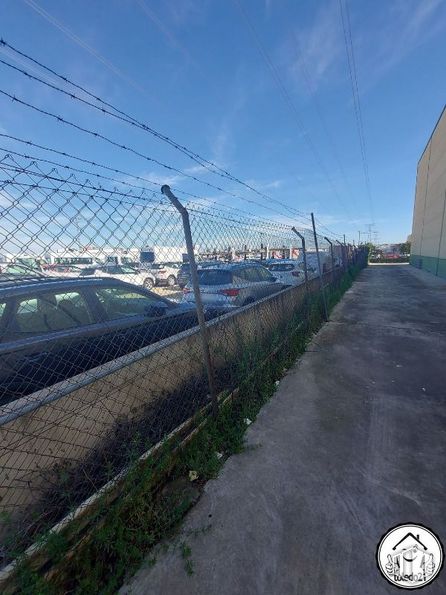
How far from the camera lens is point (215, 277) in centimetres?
651

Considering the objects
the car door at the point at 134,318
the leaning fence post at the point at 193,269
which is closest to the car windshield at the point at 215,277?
the car door at the point at 134,318

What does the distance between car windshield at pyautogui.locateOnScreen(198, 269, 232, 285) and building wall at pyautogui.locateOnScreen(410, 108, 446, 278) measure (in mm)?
15602

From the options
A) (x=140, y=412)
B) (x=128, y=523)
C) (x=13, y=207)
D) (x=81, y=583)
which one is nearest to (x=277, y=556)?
(x=128, y=523)

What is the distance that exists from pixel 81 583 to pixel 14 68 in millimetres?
3301

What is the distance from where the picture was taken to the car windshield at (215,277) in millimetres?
6484

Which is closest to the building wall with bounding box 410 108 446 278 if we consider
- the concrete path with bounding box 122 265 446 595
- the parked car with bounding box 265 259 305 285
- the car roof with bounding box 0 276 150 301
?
the parked car with bounding box 265 259 305 285

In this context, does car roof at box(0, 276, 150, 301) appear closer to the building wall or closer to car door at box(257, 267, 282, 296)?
car door at box(257, 267, 282, 296)

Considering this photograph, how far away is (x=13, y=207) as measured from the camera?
4.79 feet

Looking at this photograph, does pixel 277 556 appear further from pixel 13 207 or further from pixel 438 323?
pixel 438 323

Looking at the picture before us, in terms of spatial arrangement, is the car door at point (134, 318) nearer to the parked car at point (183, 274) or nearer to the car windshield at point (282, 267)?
the parked car at point (183, 274)

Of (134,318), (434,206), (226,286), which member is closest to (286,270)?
(226,286)

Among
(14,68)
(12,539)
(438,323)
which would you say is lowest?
(438,323)

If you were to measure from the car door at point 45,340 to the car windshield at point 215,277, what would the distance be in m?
3.54

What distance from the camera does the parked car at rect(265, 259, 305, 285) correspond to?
36.3ft
